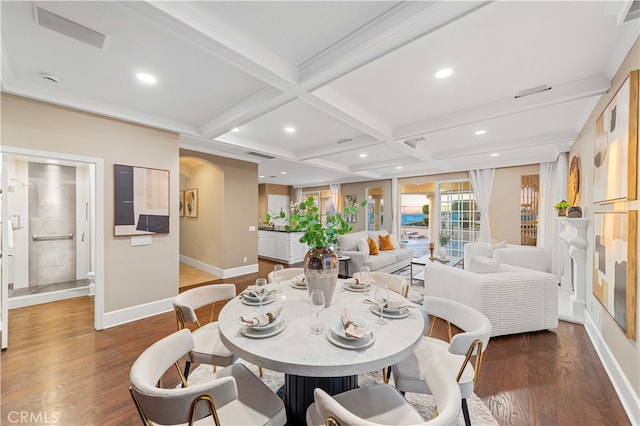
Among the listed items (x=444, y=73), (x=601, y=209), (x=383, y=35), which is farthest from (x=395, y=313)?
(x=601, y=209)

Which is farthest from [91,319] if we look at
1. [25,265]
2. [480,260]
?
[480,260]

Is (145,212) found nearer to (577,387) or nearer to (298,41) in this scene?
(298,41)

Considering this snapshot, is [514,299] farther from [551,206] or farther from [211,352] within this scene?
[551,206]

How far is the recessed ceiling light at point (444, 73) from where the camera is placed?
2.15m

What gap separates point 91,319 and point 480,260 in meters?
5.05

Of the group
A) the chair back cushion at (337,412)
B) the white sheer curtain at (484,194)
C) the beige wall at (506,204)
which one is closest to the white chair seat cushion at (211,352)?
the chair back cushion at (337,412)

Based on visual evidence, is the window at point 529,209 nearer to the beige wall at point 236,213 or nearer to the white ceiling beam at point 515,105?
the white ceiling beam at point 515,105

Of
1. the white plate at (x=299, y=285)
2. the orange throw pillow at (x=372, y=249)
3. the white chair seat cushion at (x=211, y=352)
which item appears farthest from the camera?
the orange throw pillow at (x=372, y=249)

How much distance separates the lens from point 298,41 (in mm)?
1840

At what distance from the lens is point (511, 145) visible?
4164mm

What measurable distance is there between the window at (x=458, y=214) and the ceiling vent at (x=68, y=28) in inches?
283

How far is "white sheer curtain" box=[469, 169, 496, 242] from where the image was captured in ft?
19.5

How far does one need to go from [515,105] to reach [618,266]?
5.85 feet

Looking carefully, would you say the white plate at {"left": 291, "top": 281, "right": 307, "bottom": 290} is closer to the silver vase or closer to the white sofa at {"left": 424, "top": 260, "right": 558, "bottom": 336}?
the silver vase
